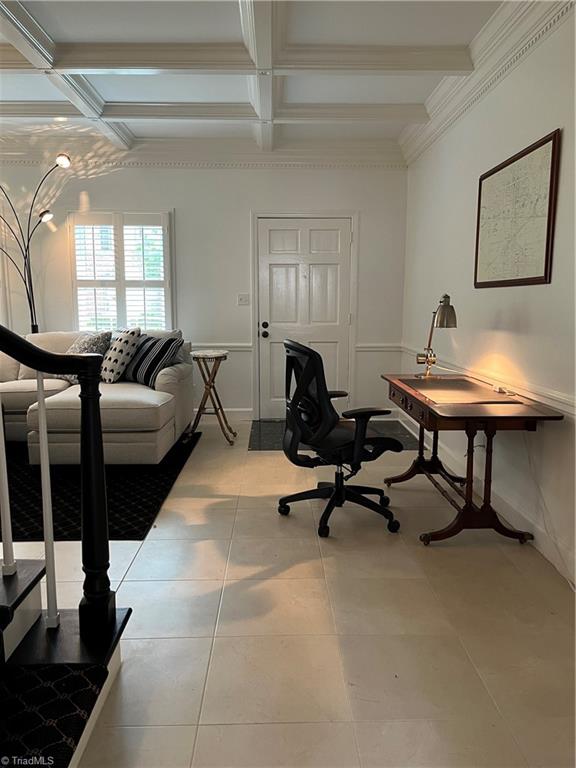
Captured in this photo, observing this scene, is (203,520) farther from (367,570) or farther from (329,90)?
(329,90)

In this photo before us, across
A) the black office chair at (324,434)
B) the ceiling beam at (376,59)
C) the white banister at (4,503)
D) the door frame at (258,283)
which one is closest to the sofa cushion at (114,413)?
the black office chair at (324,434)

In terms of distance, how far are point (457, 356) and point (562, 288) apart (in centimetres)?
132

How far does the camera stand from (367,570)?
2.36 meters

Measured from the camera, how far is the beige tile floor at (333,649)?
143 centimetres

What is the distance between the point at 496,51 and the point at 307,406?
7.28ft

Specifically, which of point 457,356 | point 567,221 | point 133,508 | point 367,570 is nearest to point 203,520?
point 133,508

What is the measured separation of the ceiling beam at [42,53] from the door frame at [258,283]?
1.63 meters

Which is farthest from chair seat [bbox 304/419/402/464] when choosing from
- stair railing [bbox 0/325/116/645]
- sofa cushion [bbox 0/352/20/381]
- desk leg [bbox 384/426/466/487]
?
sofa cushion [bbox 0/352/20/381]

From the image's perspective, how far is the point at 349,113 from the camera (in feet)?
13.3

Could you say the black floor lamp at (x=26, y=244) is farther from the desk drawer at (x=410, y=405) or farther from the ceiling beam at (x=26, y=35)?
the desk drawer at (x=410, y=405)

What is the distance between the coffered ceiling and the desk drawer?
1.97m

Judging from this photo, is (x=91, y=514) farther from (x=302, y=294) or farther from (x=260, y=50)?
(x=302, y=294)

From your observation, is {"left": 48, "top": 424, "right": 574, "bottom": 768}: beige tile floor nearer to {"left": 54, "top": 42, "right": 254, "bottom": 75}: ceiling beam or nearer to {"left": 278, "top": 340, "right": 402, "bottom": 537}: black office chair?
{"left": 278, "top": 340, "right": 402, "bottom": 537}: black office chair

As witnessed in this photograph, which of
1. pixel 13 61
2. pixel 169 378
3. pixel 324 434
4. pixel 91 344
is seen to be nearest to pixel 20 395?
pixel 91 344
